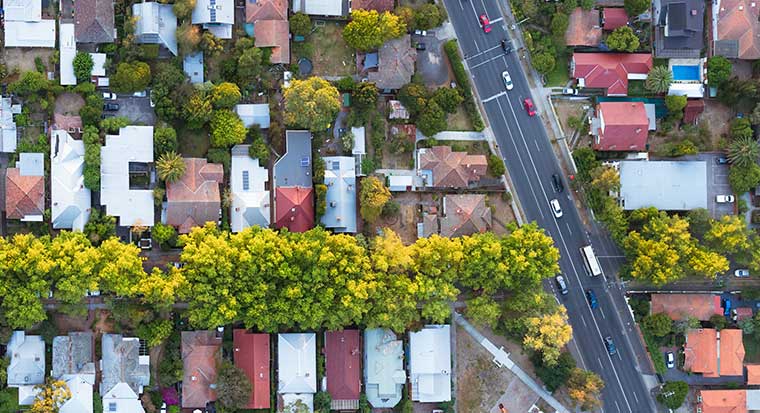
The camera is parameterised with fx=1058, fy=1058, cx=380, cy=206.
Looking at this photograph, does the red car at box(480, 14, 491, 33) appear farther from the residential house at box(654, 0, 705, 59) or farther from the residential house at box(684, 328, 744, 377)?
the residential house at box(684, 328, 744, 377)

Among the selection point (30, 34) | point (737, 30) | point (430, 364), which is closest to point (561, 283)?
point (430, 364)

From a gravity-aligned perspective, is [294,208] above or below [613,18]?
below

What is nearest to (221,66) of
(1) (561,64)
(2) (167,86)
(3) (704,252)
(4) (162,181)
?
(2) (167,86)

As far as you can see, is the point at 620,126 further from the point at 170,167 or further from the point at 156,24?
the point at 156,24

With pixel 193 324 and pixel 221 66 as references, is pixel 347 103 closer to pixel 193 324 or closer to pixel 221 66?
pixel 221 66

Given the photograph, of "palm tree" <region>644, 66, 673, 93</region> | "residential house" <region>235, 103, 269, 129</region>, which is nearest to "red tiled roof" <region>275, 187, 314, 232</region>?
"residential house" <region>235, 103, 269, 129</region>

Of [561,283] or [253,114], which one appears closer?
[253,114]

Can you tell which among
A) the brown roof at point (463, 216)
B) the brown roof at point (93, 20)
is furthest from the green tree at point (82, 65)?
the brown roof at point (463, 216)
